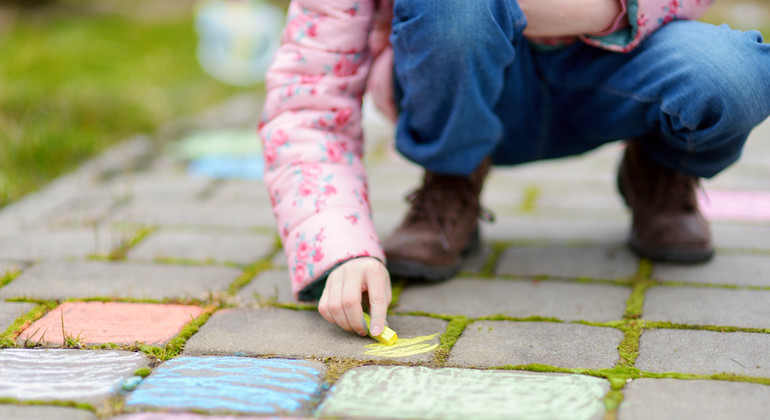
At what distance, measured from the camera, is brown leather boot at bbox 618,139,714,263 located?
1678mm

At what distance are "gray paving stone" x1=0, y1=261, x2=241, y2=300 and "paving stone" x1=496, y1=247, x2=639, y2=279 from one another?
0.59 meters

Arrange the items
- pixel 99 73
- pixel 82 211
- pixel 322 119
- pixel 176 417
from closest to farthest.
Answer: pixel 176 417 → pixel 322 119 → pixel 82 211 → pixel 99 73

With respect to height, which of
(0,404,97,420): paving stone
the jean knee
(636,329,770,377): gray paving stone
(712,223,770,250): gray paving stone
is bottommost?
(712,223,770,250): gray paving stone

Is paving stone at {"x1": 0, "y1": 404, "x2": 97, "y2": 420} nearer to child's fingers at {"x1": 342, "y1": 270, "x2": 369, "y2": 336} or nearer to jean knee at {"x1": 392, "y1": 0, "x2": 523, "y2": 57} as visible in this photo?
child's fingers at {"x1": 342, "y1": 270, "x2": 369, "y2": 336}

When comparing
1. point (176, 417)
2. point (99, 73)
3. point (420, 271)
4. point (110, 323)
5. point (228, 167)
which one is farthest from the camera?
point (99, 73)

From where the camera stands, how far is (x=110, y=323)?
138 centimetres

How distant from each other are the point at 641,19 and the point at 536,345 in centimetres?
64

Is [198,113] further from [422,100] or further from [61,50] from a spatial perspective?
[422,100]

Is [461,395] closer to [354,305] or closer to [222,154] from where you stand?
[354,305]

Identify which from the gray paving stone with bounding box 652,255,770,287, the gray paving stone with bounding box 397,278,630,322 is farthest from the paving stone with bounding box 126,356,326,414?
the gray paving stone with bounding box 652,255,770,287

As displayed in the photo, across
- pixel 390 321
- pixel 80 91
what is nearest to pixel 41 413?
pixel 390 321

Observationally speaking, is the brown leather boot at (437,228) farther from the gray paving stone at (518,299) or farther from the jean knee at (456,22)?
the jean knee at (456,22)

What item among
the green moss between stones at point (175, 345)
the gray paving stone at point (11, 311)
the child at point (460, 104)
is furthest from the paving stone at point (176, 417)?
the gray paving stone at point (11, 311)

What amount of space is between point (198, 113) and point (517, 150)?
79.7 inches
